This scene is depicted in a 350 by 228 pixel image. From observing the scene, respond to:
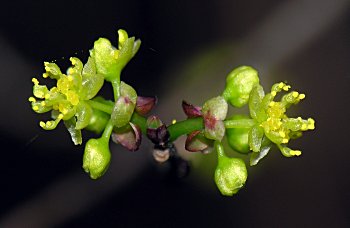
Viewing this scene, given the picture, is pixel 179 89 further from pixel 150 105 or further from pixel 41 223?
pixel 150 105

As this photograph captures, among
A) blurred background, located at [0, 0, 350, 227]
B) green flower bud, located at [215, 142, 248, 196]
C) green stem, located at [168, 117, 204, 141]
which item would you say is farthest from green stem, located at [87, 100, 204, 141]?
blurred background, located at [0, 0, 350, 227]

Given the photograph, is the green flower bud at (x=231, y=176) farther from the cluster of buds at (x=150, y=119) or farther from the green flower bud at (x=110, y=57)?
the green flower bud at (x=110, y=57)

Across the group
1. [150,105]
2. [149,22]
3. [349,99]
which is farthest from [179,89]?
[150,105]

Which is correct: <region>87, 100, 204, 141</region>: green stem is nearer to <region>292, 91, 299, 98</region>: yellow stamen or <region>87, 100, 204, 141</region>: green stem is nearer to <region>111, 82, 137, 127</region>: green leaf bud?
<region>111, 82, 137, 127</region>: green leaf bud

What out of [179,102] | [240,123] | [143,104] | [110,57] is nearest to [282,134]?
[240,123]

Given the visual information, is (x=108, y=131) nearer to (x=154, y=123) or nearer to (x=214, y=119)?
(x=154, y=123)
